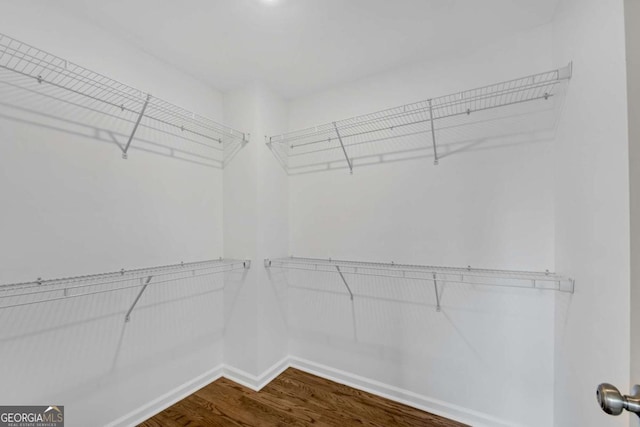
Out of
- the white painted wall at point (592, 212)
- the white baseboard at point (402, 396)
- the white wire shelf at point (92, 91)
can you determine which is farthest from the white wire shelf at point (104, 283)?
the white painted wall at point (592, 212)

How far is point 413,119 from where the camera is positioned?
1.91 metres

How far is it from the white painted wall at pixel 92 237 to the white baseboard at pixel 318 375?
6 centimetres

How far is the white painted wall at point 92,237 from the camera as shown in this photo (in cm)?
127

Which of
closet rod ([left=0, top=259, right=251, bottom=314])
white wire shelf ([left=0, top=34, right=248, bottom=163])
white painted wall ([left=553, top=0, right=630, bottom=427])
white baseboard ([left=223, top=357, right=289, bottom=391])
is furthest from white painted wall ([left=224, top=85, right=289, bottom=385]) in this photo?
white painted wall ([left=553, top=0, right=630, bottom=427])

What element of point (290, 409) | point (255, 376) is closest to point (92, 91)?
point (255, 376)

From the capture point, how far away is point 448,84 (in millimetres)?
1783

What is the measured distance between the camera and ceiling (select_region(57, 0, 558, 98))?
4.66 feet

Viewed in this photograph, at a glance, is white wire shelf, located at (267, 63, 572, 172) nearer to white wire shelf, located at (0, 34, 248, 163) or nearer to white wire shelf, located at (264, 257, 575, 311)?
white wire shelf, located at (0, 34, 248, 163)

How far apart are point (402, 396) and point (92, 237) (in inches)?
88.3

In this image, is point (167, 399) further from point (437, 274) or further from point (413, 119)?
point (413, 119)

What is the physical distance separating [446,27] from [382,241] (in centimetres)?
141

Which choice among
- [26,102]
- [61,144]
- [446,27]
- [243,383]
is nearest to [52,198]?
[61,144]

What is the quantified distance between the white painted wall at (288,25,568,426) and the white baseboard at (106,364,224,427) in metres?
0.79

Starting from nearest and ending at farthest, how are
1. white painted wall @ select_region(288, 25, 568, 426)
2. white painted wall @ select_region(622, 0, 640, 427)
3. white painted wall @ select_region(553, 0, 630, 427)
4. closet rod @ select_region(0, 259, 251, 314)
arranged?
white painted wall @ select_region(622, 0, 640, 427) < white painted wall @ select_region(553, 0, 630, 427) < closet rod @ select_region(0, 259, 251, 314) < white painted wall @ select_region(288, 25, 568, 426)
